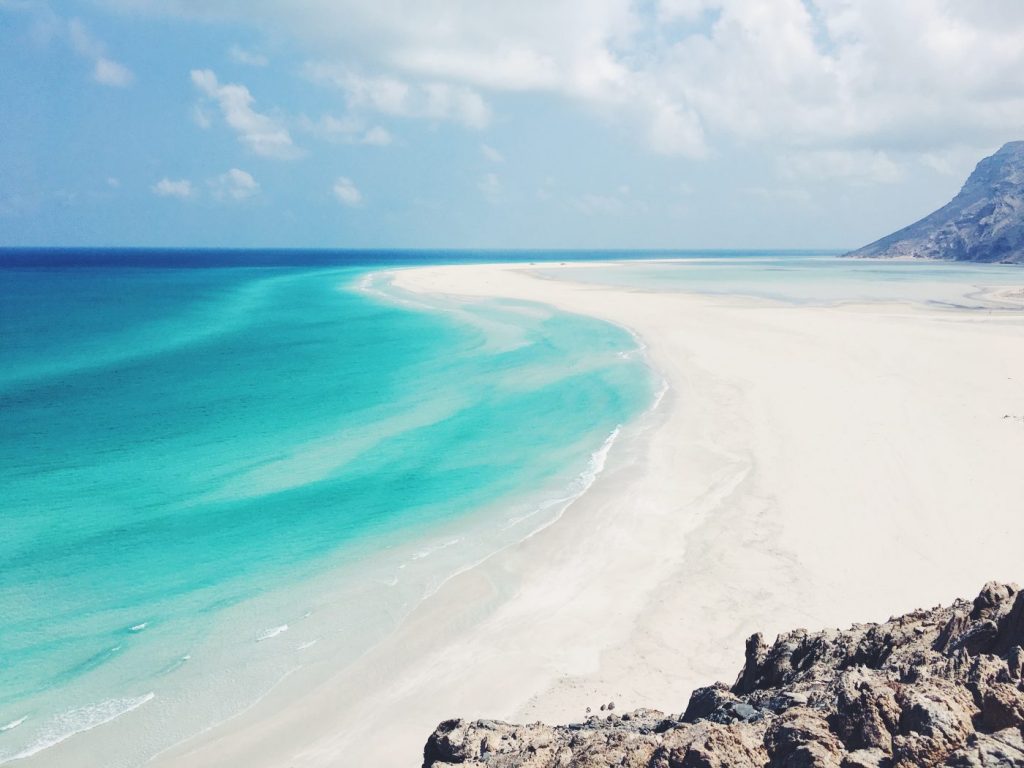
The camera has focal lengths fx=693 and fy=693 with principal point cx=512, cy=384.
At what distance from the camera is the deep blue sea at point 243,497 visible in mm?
11266

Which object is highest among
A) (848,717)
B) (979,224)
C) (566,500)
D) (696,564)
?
(979,224)

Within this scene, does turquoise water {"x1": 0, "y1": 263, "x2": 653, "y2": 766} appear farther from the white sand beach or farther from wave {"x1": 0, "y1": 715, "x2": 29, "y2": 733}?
the white sand beach

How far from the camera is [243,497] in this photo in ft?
61.6

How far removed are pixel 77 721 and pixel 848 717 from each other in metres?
10.3

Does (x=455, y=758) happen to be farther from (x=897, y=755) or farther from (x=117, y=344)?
(x=117, y=344)

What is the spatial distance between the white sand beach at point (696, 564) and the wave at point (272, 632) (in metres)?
1.53

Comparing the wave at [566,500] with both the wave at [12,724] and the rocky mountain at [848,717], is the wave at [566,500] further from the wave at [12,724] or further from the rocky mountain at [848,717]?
the rocky mountain at [848,717]

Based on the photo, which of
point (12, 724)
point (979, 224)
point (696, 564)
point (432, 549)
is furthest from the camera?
point (979, 224)

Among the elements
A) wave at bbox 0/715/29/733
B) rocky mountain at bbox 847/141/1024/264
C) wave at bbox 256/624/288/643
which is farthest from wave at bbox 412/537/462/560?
rocky mountain at bbox 847/141/1024/264

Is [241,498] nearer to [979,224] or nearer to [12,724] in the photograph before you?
[12,724]

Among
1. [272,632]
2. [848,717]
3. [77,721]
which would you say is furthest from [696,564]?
[77,721]

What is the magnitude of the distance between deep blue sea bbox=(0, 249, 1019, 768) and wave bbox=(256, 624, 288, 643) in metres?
0.06

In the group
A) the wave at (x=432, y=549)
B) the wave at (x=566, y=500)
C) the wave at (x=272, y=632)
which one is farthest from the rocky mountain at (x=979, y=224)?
the wave at (x=272, y=632)

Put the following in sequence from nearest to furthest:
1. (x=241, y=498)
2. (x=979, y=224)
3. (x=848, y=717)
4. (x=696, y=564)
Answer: (x=848, y=717), (x=696, y=564), (x=241, y=498), (x=979, y=224)
